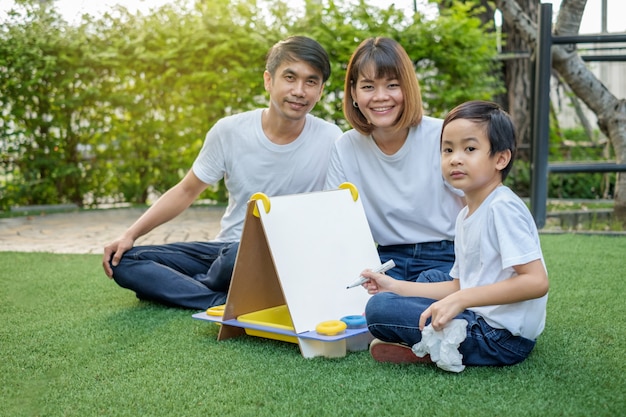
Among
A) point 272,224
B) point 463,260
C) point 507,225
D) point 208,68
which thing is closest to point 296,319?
point 272,224

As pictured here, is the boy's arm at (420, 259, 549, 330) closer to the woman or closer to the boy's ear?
the boy's ear

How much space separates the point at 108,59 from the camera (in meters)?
7.99

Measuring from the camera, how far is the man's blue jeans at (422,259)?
294 cm

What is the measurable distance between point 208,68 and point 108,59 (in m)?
1.14

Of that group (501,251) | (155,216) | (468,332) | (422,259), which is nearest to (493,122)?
(501,251)

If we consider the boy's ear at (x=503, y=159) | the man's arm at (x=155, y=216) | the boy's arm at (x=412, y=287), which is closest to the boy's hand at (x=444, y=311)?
the boy's arm at (x=412, y=287)

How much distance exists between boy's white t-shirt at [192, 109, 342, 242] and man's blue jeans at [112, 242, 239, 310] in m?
0.23

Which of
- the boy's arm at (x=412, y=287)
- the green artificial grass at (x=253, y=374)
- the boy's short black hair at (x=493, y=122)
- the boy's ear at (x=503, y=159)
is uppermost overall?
the boy's short black hair at (x=493, y=122)

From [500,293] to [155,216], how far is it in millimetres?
1777

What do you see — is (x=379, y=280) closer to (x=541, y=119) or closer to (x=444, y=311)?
(x=444, y=311)

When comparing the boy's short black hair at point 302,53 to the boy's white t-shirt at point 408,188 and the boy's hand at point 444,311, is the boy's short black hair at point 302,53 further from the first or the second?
the boy's hand at point 444,311

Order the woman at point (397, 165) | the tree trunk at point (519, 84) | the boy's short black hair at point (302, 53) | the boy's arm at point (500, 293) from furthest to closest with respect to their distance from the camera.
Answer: the tree trunk at point (519, 84) < the boy's short black hair at point (302, 53) < the woman at point (397, 165) < the boy's arm at point (500, 293)

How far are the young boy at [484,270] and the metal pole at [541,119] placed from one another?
359 cm

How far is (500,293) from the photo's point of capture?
2.10 metres
